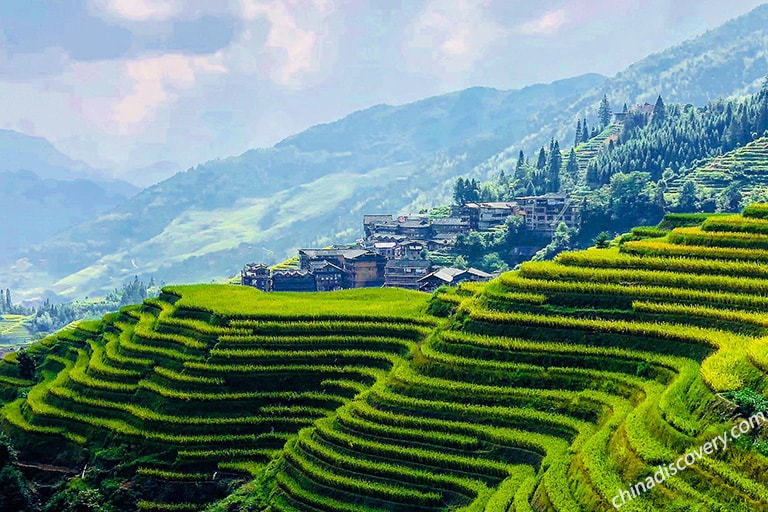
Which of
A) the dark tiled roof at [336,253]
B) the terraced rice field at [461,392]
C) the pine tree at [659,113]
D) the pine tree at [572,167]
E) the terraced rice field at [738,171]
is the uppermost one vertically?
the pine tree at [659,113]

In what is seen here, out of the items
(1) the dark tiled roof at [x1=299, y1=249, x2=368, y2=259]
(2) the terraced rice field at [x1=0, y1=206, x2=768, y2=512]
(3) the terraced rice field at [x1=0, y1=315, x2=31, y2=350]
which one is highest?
(1) the dark tiled roof at [x1=299, y1=249, x2=368, y2=259]

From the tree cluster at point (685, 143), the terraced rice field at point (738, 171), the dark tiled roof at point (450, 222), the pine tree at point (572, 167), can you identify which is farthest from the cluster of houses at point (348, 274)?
the pine tree at point (572, 167)

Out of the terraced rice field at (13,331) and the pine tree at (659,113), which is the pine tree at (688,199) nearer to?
the pine tree at (659,113)

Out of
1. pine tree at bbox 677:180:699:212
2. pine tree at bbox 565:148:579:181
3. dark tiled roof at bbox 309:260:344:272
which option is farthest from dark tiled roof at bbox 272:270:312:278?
pine tree at bbox 565:148:579:181

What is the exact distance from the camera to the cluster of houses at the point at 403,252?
105m

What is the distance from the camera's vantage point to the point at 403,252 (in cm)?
11331

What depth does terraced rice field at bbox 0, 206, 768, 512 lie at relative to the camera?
2828 cm

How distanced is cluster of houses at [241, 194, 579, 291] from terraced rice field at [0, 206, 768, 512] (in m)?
48.6

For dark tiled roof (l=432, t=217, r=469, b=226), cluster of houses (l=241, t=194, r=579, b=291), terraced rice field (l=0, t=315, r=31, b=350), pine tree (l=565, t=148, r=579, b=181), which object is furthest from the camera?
terraced rice field (l=0, t=315, r=31, b=350)

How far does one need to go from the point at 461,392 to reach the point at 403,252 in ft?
251

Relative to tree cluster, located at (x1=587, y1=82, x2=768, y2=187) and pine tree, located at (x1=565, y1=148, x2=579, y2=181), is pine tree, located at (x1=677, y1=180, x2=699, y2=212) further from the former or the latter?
pine tree, located at (x1=565, y1=148, x2=579, y2=181)

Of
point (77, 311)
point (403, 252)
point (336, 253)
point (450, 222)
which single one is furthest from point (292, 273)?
point (77, 311)

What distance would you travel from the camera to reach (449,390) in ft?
122

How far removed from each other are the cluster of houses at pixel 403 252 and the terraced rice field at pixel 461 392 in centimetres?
4855
